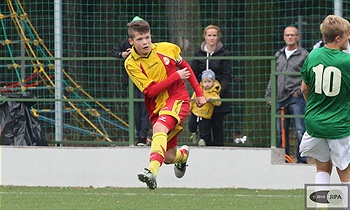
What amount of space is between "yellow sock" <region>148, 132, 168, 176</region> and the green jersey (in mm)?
1487

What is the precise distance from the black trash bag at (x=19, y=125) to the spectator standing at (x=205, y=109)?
2.22m

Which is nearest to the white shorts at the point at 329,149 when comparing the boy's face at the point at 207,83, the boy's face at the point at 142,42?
the boy's face at the point at 142,42

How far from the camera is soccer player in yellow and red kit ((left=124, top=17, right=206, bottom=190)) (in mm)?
10438

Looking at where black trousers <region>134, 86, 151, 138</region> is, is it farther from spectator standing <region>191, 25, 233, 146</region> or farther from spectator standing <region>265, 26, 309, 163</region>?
spectator standing <region>265, 26, 309, 163</region>

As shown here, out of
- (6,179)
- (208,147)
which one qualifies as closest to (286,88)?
(208,147)

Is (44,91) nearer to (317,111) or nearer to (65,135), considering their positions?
(65,135)

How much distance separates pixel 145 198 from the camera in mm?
12648

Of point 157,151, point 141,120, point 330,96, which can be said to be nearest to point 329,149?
point 330,96

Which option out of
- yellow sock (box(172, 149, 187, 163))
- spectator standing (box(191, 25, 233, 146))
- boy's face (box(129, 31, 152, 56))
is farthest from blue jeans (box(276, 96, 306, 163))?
boy's face (box(129, 31, 152, 56))

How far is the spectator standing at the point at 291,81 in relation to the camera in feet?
46.4

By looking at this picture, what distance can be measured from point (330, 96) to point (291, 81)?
194 inches

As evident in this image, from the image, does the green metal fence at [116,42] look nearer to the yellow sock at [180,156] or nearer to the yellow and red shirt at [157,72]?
Result: the yellow sock at [180,156]

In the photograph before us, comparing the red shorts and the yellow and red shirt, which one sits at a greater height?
the yellow and red shirt

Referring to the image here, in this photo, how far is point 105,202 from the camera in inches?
480
